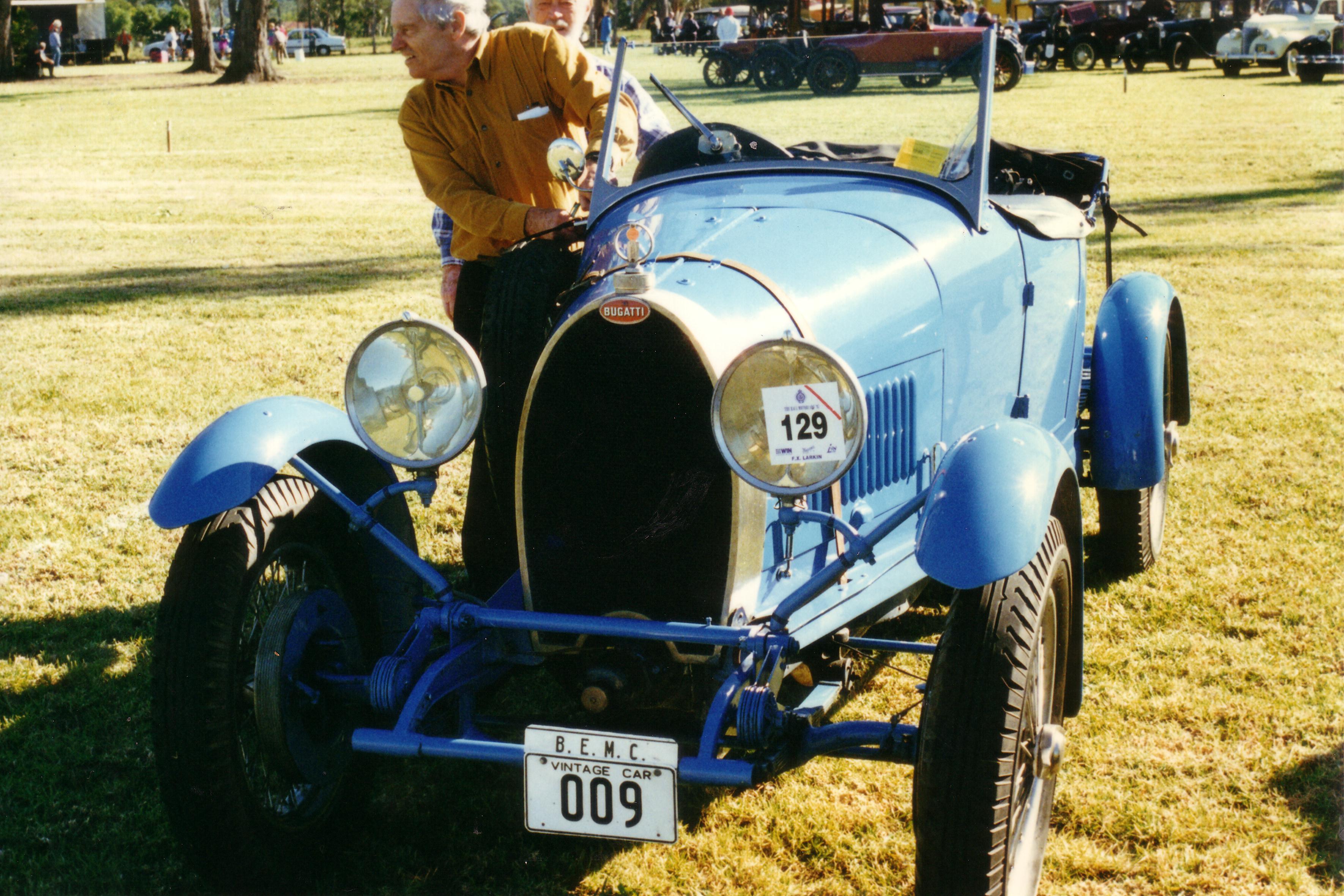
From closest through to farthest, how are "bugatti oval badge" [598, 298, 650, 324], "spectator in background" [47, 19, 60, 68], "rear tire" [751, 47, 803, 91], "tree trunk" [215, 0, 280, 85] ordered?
"bugatti oval badge" [598, 298, 650, 324]
"rear tire" [751, 47, 803, 91]
"tree trunk" [215, 0, 280, 85]
"spectator in background" [47, 19, 60, 68]

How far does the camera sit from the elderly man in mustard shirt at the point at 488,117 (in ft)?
11.6

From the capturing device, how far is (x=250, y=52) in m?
32.1

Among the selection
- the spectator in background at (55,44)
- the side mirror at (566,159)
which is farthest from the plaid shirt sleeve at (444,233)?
the spectator in background at (55,44)

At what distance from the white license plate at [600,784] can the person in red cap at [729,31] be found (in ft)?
7.42

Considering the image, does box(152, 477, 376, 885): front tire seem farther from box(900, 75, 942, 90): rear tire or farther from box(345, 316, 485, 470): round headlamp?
box(900, 75, 942, 90): rear tire

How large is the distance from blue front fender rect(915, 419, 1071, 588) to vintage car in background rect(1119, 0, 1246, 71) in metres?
30.0

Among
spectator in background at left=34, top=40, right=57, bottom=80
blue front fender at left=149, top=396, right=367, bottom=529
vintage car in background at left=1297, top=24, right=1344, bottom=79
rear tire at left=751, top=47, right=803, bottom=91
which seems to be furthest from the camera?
spectator in background at left=34, top=40, right=57, bottom=80

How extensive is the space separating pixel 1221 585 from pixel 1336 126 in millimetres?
15964

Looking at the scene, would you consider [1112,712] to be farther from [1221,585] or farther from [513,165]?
[513,165]

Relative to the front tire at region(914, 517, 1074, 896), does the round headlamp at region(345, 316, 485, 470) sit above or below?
above

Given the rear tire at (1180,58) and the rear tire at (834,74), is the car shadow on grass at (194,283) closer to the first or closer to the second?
the rear tire at (834,74)

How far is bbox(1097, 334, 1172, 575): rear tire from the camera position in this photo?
13.5 ft

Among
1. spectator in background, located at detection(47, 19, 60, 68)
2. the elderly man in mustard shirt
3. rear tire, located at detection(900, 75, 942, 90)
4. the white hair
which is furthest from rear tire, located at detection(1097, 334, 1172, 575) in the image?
spectator in background, located at detection(47, 19, 60, 68)

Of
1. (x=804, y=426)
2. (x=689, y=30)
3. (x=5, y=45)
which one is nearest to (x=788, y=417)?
(x=804, y=426)
